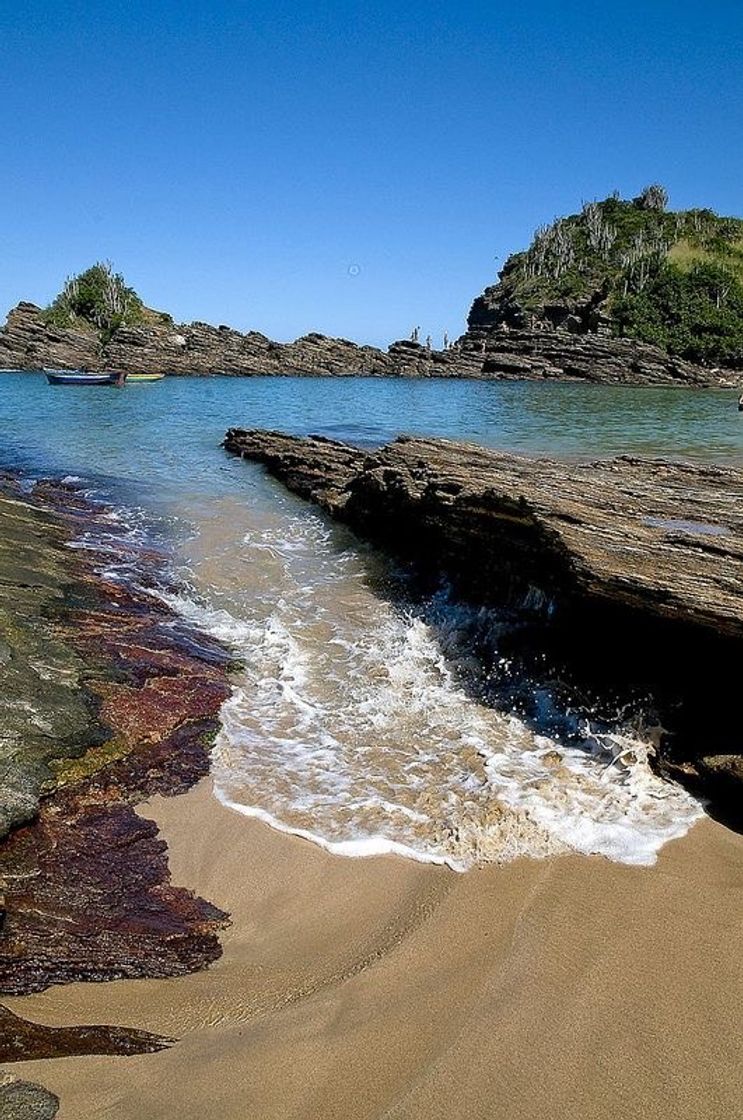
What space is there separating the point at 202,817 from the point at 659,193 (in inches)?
6249

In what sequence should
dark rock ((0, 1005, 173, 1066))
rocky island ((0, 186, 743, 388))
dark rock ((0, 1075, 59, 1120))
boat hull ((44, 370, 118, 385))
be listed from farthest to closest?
rocky island ((0, 186, 743, 388)) → boat hull ((44, 370, 118, 385)) → dark rock ((0, 1005, 173, 1066)) → dark rock ((0, 1075, 59, 1120))

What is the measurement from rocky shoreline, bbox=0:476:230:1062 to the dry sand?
0.17 metres

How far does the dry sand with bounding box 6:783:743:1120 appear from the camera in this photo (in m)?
2.94

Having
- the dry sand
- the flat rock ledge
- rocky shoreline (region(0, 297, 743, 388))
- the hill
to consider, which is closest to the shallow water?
the dry sand

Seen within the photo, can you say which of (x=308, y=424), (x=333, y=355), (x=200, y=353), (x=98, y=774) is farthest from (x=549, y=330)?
(x=98, y=774)

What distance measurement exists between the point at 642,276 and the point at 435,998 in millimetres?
117841

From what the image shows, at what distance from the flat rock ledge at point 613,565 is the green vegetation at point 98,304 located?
10661 cm

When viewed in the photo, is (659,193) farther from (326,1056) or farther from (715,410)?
(326,1056)

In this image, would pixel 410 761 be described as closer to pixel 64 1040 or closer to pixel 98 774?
pixel 98 774

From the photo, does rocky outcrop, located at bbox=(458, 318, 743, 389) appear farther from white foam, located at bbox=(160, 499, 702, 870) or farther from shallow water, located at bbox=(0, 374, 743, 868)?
white foam, located at bbox=(160, 499, 702, 870)

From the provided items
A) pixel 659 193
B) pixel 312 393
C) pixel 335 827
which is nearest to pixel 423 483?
pixel 335 827

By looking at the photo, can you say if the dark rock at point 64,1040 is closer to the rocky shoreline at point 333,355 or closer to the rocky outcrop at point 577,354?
the rocky shoreline at point 333,355

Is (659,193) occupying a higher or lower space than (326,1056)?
higher

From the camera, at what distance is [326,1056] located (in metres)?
3.15
